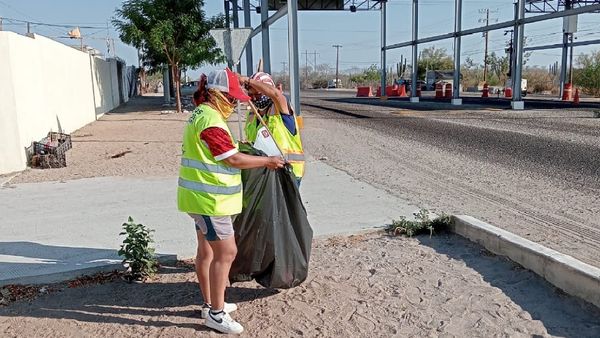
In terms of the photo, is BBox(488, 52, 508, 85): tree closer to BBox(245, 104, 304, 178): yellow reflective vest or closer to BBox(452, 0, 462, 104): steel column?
BBox(452, 0, 462, 104): steel column

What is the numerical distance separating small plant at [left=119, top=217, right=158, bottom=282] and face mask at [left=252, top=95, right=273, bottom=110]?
1.34 meters

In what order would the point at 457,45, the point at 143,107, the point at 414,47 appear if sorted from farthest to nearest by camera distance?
1. the point at 414,47
2. the point at 143,107
3. the point at 457,45

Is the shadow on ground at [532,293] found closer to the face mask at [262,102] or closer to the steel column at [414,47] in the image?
the face mask at [262,102]

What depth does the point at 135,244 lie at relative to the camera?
4.23m

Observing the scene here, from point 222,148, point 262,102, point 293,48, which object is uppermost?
point 293,48

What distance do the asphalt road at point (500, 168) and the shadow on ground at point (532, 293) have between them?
0.74 meters

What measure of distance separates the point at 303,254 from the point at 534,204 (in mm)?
3913

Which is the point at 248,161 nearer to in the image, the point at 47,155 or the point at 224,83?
the point at 224,83

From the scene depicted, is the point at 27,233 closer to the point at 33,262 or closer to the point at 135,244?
the point at 33,262

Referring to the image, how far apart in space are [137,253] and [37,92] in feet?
A: 28.0

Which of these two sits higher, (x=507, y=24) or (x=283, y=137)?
(x=507, y=24)

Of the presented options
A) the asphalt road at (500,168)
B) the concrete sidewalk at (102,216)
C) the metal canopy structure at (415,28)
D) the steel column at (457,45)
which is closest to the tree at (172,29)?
the metal canopy structure at (415,28)

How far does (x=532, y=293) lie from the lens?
3.78 meters

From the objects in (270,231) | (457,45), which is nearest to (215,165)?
(270,231)
